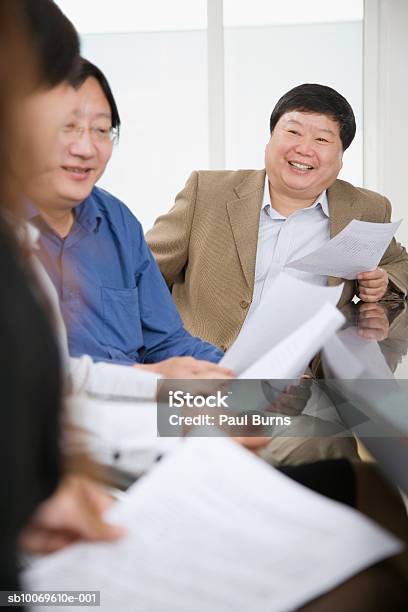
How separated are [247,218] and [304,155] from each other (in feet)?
0.90

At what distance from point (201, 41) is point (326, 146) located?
3.00 m

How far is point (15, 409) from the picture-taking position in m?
0.43

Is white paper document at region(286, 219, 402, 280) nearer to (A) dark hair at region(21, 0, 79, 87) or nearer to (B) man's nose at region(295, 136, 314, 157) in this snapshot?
(B) man's nose at region(295, 136, 314, 157)

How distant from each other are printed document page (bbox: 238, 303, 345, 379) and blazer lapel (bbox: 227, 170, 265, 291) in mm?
1310

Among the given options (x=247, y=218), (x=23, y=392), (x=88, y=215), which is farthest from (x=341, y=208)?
(x=23, y=392)

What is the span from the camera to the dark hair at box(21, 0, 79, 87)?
0.96 m

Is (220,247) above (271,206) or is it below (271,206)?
below

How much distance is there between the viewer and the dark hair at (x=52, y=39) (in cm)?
96

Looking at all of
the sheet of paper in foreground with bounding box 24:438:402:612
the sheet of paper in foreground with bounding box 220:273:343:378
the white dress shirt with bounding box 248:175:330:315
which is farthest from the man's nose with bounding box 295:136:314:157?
the sheet of paper in foreground with bounding box 24:438:402:612

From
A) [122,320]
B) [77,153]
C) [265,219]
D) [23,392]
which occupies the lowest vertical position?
[122,320]

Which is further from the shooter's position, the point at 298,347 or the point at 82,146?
the point at 82,146

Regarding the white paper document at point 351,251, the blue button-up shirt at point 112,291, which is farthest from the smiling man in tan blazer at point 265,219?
the blue button-up shirt at point 112,291

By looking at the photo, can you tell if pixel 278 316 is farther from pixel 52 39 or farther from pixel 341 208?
pixel 341 208

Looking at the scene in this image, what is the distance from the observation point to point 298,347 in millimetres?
1007
